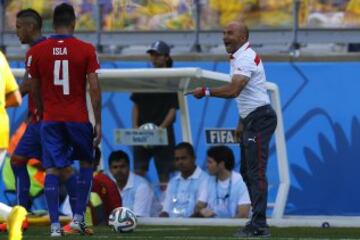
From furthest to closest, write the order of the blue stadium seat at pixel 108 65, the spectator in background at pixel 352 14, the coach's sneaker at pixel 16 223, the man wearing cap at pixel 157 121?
the blue stadium seat at pixel 108 65, the spectator in background at pixel 352 14, the man wearing cap at pixel 157 121, the coach's sneaker at pixel 16 223

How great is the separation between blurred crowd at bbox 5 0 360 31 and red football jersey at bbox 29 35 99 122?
6.33 m

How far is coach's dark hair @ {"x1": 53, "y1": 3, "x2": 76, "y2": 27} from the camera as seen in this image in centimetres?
1083

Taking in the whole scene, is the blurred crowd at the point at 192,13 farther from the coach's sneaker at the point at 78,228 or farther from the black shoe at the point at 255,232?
the coach's sneaker at the point at 78,228

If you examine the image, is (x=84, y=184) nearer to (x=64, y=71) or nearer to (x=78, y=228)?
(x=78, y=228)

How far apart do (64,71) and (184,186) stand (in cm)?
384

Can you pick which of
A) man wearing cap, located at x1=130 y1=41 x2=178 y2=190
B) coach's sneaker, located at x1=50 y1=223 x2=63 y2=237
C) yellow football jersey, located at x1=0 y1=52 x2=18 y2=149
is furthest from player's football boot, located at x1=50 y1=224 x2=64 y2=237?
man wearing cap, located at x1=130 y1=41 x2=178 y2=190

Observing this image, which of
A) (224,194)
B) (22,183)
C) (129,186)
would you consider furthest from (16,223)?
(129,186)

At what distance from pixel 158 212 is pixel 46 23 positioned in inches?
179

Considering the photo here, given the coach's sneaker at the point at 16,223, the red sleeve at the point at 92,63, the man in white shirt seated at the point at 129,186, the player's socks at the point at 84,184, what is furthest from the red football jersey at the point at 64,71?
the man in white shirt seated at the point at 129,186

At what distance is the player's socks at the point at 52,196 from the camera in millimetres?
10844

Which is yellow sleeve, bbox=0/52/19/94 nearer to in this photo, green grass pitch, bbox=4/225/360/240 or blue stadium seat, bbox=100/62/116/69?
green grass pitch, bbox=4/225/360/240

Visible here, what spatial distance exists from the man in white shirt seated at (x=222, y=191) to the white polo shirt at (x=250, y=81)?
127 inches

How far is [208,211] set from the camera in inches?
551

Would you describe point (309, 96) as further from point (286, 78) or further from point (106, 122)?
point (106, 122)
